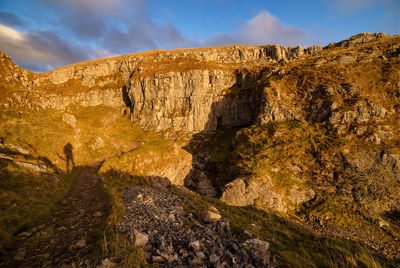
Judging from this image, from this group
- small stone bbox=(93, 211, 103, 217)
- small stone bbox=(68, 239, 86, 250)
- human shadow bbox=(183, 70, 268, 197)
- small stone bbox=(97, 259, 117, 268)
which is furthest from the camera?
human shadow bbox=(183, 70, 268, 197)

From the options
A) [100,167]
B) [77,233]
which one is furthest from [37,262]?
[100,167]

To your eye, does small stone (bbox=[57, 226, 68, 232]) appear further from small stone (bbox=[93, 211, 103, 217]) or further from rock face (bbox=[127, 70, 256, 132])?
rock face (bbox=[127, 70, 256, 132])

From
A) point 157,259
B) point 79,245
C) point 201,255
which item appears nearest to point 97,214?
point 79,245

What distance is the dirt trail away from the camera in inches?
189

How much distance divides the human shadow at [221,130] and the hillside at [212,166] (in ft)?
1.51

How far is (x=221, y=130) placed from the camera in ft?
201

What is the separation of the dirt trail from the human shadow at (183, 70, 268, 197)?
26.6m

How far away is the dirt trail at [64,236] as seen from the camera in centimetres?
481

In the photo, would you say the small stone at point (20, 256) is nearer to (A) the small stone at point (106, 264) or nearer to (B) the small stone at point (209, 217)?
(A) the small stone at point (106, 264)

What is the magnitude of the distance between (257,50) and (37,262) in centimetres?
10314

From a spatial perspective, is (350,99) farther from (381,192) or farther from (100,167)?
(100,167)

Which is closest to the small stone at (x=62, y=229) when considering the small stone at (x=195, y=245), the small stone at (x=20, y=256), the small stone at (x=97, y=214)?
the small stone at (x=97, y=214)

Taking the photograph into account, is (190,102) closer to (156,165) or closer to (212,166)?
(212,166)

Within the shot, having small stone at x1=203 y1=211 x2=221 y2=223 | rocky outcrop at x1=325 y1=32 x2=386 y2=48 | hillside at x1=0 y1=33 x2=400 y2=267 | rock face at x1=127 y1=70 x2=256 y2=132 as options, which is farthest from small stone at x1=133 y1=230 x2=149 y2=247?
rocky outcrop at x1=325 y1=32 x2=386 y2=48
